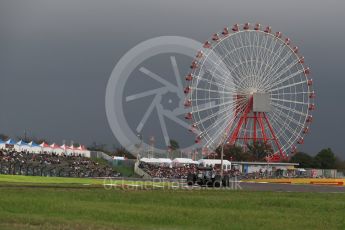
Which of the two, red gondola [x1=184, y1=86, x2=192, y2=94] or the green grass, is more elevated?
red gondola [x1=184, y1=86, x2=192, y2=94]

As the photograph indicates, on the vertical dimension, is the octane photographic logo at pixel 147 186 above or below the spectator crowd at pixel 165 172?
below

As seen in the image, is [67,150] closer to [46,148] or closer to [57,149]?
[57,149]

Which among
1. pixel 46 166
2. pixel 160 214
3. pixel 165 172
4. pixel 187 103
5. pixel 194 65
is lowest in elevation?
pixel 160 214

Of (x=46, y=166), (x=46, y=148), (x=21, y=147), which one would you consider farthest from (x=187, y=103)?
(x=46, y=166)

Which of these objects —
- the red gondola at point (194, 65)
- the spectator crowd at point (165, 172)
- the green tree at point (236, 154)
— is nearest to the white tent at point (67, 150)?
the spectator crowd at point (165, 172)

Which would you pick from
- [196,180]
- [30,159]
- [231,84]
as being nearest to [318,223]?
[196,180]

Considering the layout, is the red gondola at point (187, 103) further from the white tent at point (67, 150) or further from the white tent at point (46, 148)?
the white tent at point (46, 148)

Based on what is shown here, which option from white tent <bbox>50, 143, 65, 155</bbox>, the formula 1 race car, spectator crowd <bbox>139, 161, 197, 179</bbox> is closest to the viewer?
the formula 1 race car

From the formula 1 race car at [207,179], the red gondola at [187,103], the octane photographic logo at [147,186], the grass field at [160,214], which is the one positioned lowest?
the grass field at [160,214]

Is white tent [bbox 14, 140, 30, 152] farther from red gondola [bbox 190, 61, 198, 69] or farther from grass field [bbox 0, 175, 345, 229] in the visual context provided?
grass field [bbox 0, 175, 345, 229]

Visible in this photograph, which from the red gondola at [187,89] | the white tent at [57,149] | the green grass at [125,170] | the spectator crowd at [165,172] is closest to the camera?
the spectator crowd at [165,172]

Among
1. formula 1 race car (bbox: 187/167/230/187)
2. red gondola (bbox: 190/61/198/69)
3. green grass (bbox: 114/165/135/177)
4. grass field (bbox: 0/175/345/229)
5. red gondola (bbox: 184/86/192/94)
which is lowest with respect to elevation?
grass field (bbox: 0/175/345/229)

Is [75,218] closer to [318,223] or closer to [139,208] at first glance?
[139,208]

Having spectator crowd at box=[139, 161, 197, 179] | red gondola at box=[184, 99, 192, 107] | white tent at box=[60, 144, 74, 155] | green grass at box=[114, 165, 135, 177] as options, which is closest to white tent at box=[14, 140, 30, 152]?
white tent at box=[60, 144, 74, 155]
